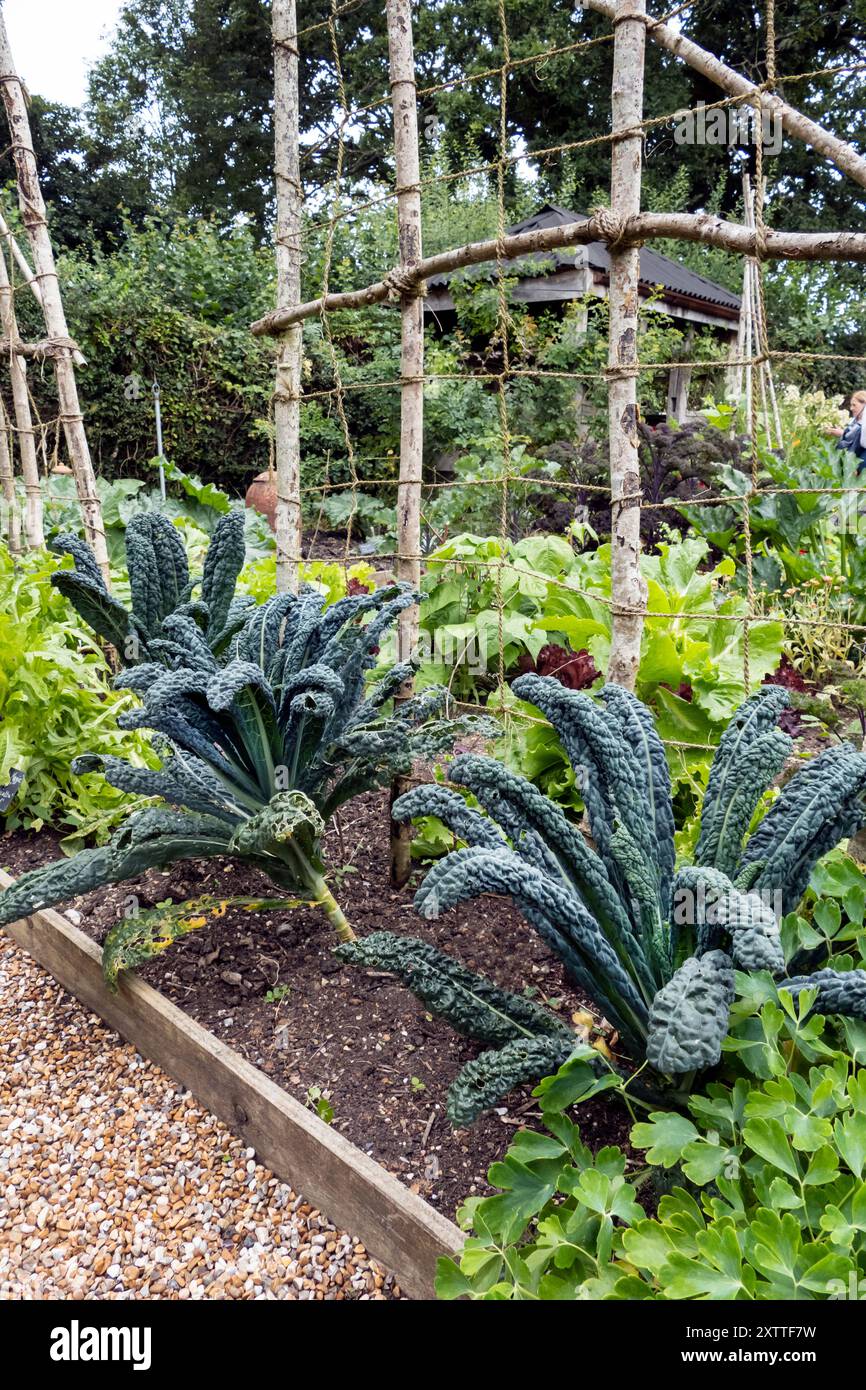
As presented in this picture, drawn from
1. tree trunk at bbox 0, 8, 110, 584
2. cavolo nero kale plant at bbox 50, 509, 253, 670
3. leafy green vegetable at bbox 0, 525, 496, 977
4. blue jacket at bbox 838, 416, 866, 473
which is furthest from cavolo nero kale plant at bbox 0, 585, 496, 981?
blue jacket at bbox 838, 416, 866, 473

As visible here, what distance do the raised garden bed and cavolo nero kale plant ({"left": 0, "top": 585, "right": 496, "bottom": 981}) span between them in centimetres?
14

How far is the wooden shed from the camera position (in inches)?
330

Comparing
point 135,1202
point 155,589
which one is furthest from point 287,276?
point 135,1202

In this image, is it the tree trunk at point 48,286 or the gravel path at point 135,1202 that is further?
the tree trunk at point 48,286

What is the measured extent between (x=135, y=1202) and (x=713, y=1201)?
1094mm

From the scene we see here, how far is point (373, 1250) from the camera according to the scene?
140 cm

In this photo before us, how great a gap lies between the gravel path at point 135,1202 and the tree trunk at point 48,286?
5.98 feet

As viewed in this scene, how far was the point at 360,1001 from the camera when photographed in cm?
183

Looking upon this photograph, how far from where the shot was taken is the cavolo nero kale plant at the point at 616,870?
46.1 inches

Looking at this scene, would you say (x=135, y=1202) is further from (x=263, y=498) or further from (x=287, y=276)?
(x=263, y=498)

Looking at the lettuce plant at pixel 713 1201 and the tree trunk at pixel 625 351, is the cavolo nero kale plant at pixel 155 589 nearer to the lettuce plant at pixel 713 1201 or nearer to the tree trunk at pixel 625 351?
the tree trunk at pixel 625 351

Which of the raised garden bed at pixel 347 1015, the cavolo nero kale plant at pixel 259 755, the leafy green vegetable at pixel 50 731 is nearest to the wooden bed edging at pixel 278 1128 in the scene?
the raised garden bed at pixel 347 1015
